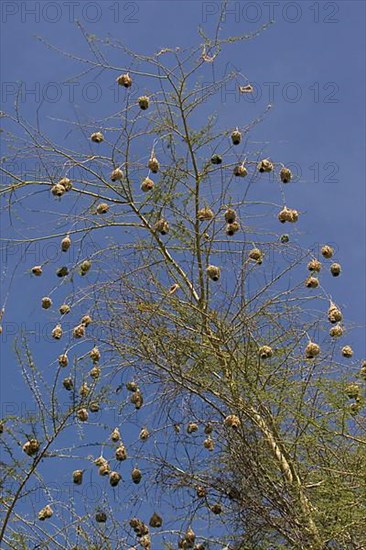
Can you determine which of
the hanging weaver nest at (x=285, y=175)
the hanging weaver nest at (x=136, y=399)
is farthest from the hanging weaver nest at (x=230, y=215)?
the hanging weaver nest at (x=136, y=399)

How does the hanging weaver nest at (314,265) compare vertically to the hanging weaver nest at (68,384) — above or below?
above

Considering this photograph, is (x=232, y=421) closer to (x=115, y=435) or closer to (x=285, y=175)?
(x=115, y=435)

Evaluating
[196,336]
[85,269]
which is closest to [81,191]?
[85,269]

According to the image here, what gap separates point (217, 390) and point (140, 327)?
0.37 metres

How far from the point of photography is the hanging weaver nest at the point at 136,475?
4270mm

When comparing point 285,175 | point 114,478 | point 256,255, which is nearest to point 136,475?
point 114,478

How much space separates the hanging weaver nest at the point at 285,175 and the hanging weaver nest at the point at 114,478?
1.23 metres

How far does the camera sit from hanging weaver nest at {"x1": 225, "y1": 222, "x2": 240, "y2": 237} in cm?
425

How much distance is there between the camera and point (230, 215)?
166 inches

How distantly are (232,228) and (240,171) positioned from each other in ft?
0.69

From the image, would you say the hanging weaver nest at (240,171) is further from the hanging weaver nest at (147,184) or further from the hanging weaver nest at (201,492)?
the hanging weaver nest at (201,492)

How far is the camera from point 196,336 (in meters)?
4.25

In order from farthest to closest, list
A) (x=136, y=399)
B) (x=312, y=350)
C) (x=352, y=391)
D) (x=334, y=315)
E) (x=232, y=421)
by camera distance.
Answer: (x=136, y=399) → (x=334, y=315) → (x=312, y=350) → (x=232, y=421) → (x=352, y=391)

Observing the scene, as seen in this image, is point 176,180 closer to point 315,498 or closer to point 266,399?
point 266,399
